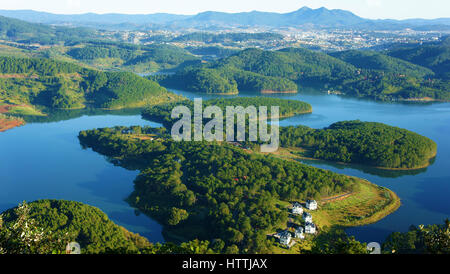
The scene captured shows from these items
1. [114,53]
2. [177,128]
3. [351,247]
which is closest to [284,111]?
[177,128]

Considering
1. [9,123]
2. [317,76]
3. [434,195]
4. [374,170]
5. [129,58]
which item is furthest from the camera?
[129,58]

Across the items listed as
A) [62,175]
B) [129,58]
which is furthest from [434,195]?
[129,58]

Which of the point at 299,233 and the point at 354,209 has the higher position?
the point at 299,233

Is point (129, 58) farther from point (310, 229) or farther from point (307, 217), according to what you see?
point (310, 229)

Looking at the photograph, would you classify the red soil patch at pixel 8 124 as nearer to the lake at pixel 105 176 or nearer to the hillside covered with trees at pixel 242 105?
the lake at pixel 105 176

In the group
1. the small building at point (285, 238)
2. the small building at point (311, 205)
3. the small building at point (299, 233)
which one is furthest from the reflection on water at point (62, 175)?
the small building at point (311, 205)

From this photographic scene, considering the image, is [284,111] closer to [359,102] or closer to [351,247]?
[359,102]
